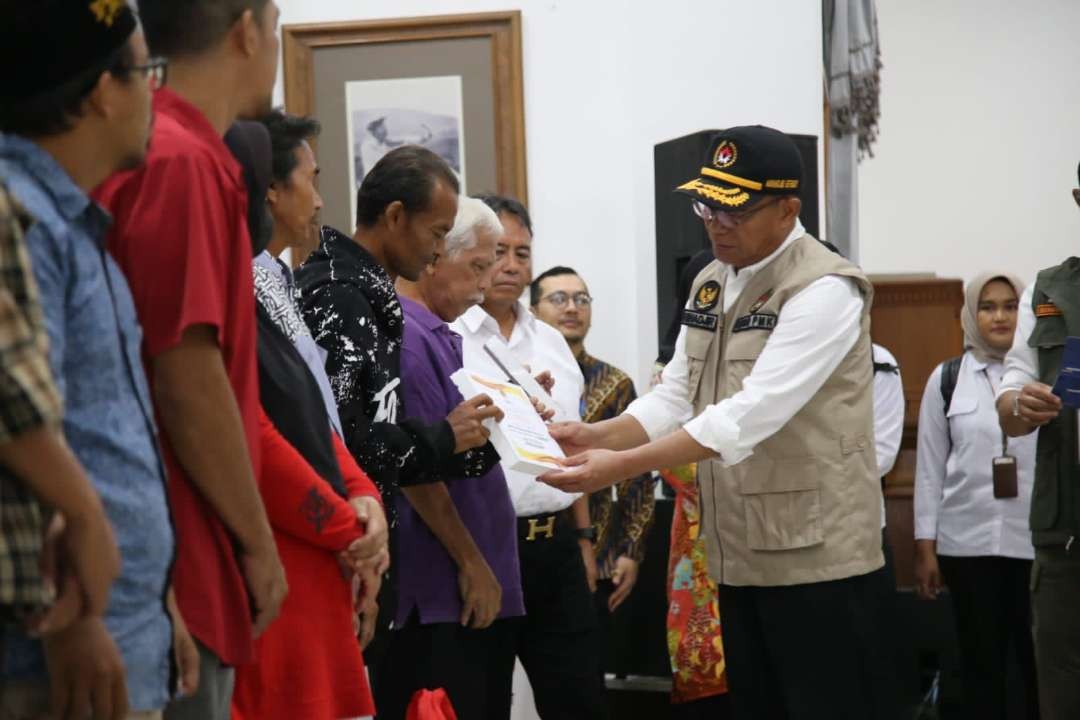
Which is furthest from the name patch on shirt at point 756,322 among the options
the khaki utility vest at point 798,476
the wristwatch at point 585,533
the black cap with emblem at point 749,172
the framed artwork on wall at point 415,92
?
the framed artwork on wall at point 415,92

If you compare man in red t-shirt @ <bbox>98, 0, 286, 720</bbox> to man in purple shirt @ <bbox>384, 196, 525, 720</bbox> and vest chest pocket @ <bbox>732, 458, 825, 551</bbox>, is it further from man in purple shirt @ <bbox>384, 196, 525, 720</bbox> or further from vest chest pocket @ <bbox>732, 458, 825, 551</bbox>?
vest chest pocket @ <bbox>732, 458, 825, 551</bbox>

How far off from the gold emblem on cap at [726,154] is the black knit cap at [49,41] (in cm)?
190

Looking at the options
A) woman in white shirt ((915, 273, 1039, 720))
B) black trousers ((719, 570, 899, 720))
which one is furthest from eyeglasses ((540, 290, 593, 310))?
black trousers ((719, 570, 899, 720))

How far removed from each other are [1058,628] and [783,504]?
3.10 ft

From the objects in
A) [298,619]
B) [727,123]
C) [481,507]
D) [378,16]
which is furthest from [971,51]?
[298,619]

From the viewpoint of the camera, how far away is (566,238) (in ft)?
17.6

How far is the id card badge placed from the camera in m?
4.26

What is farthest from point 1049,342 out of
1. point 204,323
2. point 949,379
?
point 204,323

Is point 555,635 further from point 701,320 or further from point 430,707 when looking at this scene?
point 701,320

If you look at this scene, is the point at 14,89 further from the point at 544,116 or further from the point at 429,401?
the point at 544,116

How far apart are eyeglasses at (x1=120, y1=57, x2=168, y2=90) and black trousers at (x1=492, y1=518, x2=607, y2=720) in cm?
188

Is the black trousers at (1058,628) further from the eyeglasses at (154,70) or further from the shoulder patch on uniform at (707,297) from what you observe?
the eyeglasses at (154,70)

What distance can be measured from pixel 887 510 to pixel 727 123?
1597mm

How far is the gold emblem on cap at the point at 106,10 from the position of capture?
1.27m
